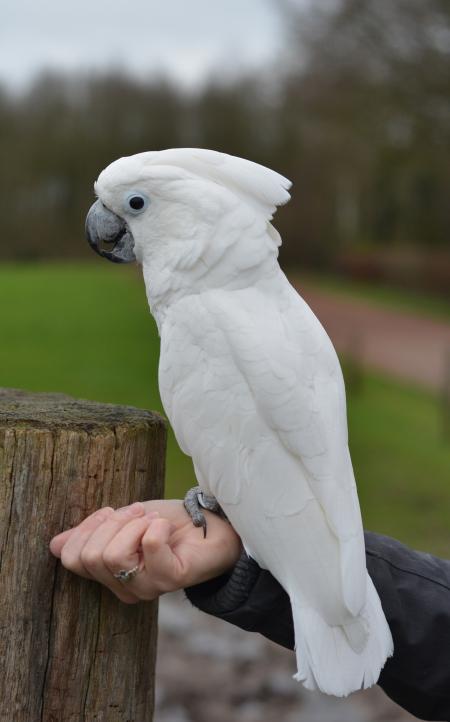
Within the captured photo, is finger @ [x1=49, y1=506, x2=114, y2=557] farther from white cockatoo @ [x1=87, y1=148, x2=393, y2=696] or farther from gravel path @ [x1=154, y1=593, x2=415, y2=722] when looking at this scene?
gravel path @ [x1=154, y1=593, x2=415, y2=722]

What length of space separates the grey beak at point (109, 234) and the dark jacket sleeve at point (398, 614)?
65cm

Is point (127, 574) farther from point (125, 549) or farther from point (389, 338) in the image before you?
point (389, 338)

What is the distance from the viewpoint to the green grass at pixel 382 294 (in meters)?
16.9

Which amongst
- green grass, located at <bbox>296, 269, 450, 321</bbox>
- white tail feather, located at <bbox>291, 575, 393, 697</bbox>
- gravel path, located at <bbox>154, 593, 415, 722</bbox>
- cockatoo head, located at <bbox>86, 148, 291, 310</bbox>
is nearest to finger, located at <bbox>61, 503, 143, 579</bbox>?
white tail feather, located at <bbox>291, 575, 393, 697</bbox>

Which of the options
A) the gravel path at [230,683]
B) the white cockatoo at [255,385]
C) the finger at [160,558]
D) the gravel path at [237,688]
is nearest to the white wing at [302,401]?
the white cockatoo at [255,385]

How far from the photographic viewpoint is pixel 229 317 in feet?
5.35

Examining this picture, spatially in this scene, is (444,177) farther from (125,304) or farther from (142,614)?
(142,614)

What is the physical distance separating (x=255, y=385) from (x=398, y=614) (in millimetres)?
530

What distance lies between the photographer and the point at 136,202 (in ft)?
5.48

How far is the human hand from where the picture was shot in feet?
4.71

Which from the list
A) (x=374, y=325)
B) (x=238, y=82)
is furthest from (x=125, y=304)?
(x=238, y=82)

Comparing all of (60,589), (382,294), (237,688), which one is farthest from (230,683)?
(382,294)

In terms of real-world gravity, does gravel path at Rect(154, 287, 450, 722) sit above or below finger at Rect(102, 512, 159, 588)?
below

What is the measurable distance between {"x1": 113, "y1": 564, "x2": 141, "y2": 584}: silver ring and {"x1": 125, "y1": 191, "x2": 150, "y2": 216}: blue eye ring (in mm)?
678
